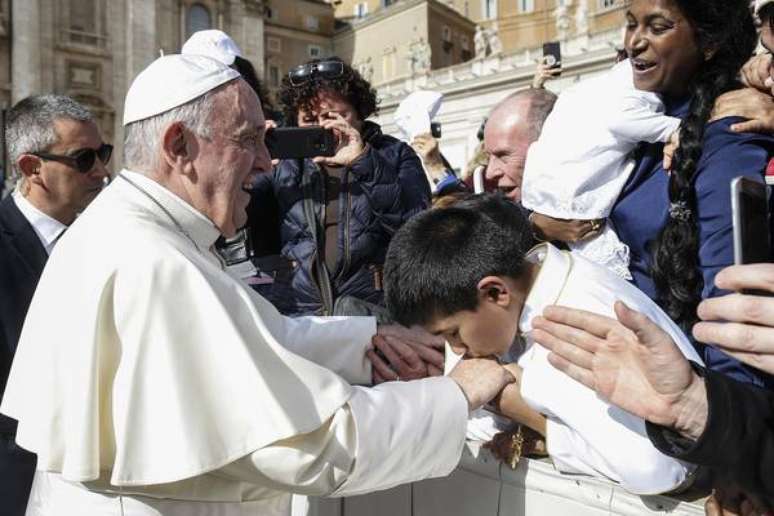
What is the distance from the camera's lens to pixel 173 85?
1.88 m

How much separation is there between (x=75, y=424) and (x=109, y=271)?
12.7 inches

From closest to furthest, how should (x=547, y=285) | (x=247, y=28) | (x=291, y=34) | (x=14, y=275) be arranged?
(x=547, y=285), (x=14, y=275), (x=247, y=28), (x=291, y=34)

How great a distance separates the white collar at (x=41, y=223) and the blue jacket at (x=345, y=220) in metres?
0.76

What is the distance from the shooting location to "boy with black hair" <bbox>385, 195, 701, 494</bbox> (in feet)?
5.65

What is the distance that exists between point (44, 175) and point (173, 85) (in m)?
1.49

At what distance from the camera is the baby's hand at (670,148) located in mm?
2059

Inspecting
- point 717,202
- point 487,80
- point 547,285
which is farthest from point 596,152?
point 487,80

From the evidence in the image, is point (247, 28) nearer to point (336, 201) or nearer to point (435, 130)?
point (435, 130)

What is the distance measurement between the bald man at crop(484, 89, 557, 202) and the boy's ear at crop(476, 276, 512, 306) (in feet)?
3.76

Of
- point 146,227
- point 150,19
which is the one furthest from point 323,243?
point 150,19

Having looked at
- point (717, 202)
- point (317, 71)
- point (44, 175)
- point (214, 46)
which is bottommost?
point (717, 202)

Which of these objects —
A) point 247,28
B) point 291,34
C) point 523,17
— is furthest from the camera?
point 291,34

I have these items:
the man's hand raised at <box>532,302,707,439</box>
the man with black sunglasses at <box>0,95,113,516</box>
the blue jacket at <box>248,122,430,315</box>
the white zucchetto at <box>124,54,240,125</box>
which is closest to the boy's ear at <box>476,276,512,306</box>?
the man's hand raised at <box>532,302,707,439</box>

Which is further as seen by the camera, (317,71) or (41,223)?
(317,71)
